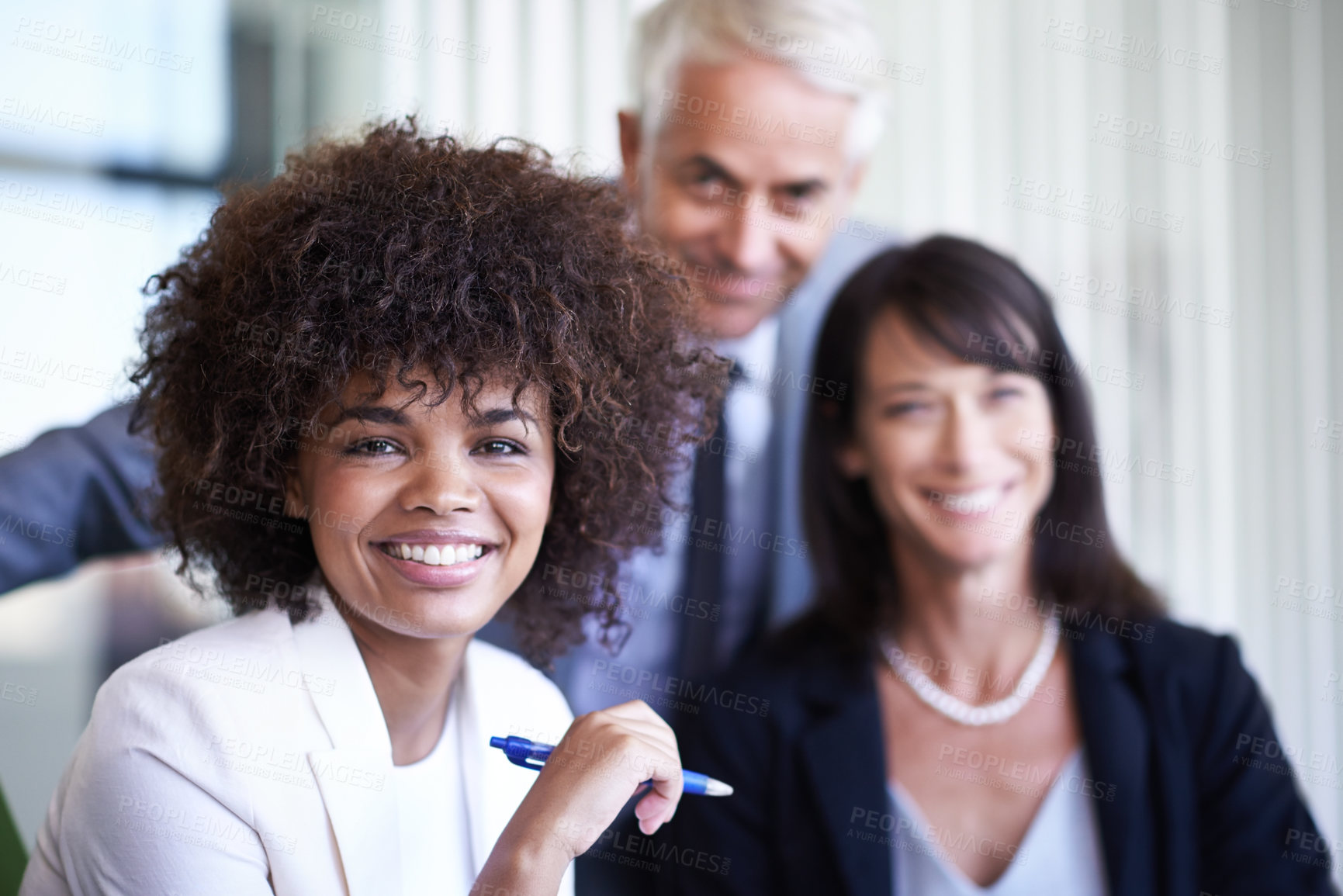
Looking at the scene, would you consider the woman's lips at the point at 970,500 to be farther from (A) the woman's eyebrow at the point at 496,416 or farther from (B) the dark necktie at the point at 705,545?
(A) the woman's eyebrow at the point at 496,416

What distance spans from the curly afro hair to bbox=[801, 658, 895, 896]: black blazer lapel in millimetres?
538

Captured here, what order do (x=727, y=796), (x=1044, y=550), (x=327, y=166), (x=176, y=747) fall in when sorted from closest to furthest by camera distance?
(x=176, y=747) < (x=327, y=166) < (x=727, y=796) < (x=1044, y=550)

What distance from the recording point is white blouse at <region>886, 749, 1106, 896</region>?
160cm

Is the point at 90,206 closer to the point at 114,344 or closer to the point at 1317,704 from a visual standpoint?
the point at 114,344

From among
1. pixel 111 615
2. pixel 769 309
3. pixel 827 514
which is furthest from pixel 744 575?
pixel 111 615

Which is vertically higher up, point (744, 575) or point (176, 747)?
point (744, 575)

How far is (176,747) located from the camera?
3.37 feet

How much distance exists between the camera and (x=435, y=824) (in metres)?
1.24

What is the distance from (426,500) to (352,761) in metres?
0.33

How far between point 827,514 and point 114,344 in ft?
4.39

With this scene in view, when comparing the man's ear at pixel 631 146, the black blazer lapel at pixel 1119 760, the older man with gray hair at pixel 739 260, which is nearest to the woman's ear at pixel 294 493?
the older man with gray hair at pixel 739 260

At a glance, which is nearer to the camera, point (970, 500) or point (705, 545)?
point (970, 500)

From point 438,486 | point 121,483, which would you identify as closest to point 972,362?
point 438,486

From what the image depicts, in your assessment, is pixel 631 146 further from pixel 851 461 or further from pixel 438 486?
pixel 438 486
